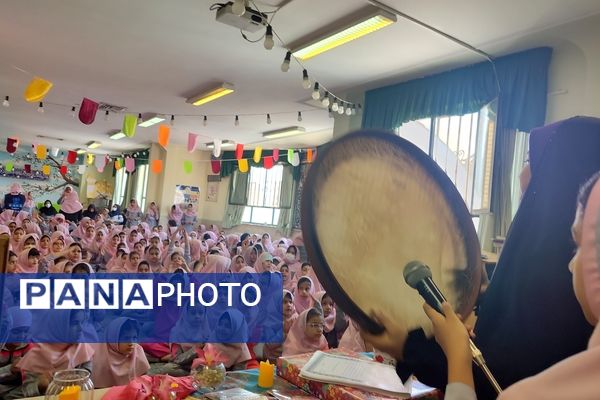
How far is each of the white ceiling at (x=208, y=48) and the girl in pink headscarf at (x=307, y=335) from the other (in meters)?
2.26

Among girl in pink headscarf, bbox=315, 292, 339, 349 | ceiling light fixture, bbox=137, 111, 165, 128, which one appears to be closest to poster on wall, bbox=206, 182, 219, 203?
ceiling light fixture, bbox=137, 111, 165, 128

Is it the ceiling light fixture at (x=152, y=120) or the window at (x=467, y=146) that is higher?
the ceiling light fixture at (x=152, y=120)

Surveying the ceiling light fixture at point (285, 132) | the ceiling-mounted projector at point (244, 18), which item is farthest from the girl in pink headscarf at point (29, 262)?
the ceiling light fixture at point (285, 132)

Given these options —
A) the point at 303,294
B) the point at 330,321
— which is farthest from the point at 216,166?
the point at 330,321

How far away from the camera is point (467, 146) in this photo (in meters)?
4.38

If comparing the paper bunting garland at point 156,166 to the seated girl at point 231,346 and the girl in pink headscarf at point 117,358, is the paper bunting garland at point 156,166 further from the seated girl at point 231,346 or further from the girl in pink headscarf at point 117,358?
the girl in pink headscarf at point 117,358

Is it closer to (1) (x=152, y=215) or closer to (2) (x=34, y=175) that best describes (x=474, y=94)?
(1) (x=152, y=215)

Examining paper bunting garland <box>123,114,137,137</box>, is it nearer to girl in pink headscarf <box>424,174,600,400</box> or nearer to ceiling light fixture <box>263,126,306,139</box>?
ceiling light fixture <box>263,126,306,139</box>

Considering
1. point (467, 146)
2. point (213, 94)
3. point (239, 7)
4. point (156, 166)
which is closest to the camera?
point (239, 7)

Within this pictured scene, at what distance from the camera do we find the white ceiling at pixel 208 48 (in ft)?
10.5

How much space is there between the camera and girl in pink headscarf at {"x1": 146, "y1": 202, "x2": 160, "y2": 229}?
1088 cm

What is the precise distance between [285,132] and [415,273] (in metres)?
7.31

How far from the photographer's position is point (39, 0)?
348cm

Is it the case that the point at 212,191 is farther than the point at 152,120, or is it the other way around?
the point at 212,191
